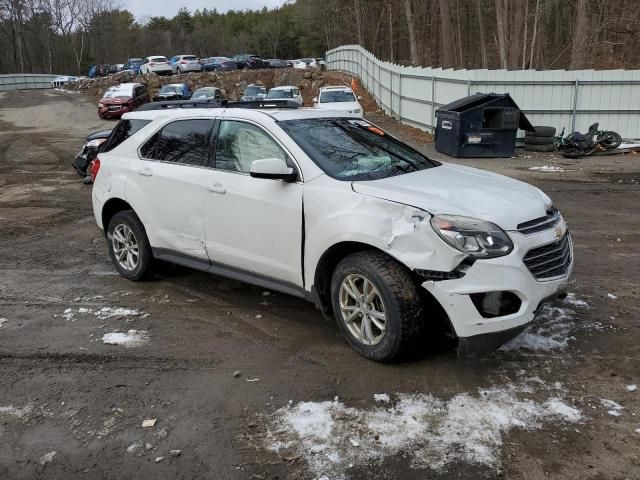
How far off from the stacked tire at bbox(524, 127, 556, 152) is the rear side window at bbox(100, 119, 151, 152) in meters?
12.0

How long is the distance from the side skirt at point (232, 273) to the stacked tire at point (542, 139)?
1233 centimetres

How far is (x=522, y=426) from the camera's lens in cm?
340

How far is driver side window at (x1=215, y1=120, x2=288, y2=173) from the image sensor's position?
4.75 metres

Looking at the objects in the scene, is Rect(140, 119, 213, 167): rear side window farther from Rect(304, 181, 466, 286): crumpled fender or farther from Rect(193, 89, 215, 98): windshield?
Rect(193, 89, 215, 98): windshield

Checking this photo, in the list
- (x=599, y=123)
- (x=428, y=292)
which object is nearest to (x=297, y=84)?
(x=599, y=123)

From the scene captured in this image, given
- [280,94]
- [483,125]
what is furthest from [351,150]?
[280,94]

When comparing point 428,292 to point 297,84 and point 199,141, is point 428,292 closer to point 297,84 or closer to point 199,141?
point 199,141

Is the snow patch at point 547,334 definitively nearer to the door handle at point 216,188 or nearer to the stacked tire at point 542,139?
the door handle at point 216,188

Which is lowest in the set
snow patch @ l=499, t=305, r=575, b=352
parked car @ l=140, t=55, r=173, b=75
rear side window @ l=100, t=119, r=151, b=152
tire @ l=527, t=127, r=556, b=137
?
snow patch @ l=499, t=305, r=575, b=352

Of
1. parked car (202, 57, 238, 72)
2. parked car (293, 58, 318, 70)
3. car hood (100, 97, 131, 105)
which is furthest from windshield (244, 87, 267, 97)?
parked car (202, 57, 238, 72)

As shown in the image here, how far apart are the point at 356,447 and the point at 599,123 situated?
15035 millimetres

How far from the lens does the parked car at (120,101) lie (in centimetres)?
2938

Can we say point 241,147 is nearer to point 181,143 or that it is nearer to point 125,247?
point 181,143

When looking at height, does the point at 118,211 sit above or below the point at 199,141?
below
